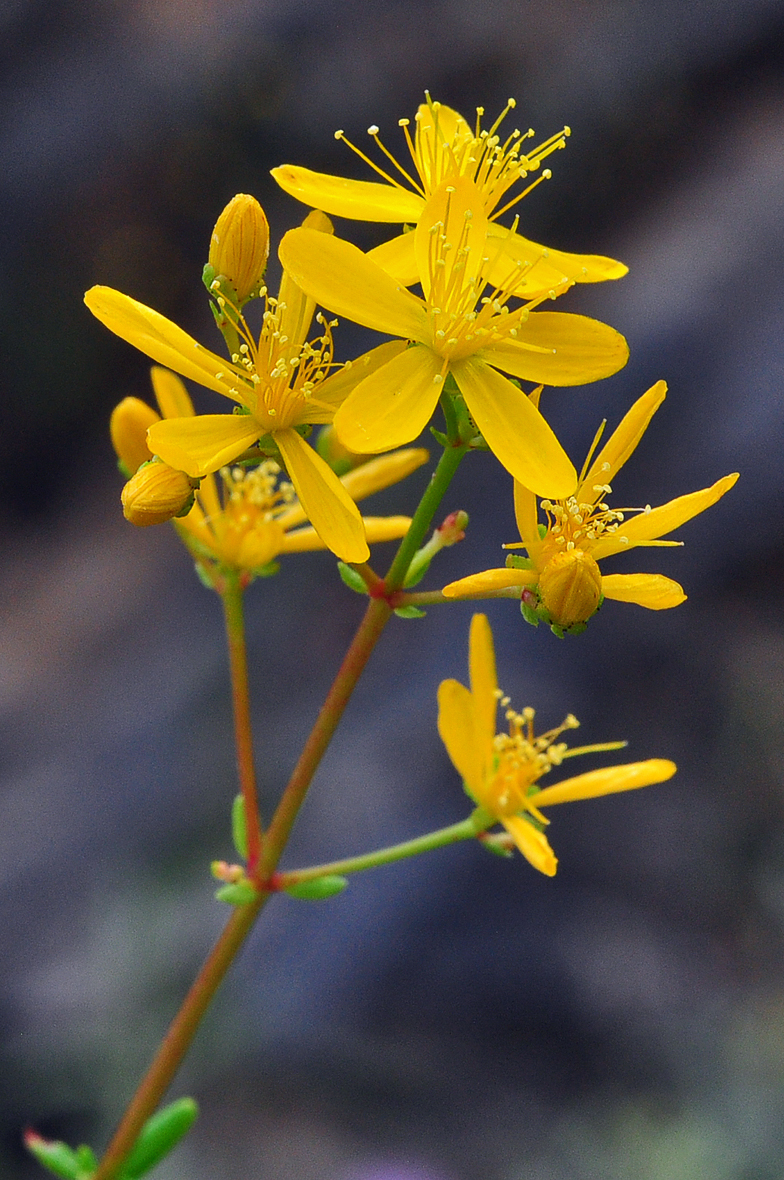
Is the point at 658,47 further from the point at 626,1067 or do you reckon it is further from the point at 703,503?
the point at 626,1067

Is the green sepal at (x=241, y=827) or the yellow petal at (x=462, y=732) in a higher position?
the yellow petal at (x=462, y=732)

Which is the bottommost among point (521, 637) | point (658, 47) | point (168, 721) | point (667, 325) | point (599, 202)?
point (168, 721)

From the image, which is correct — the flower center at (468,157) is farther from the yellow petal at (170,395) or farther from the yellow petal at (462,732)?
the yellow petal at (462,732)

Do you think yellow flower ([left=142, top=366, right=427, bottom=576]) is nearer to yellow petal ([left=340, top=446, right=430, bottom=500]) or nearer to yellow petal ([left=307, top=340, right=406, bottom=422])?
yellow petal ([left=340, top=446, right=430, bottom=500])

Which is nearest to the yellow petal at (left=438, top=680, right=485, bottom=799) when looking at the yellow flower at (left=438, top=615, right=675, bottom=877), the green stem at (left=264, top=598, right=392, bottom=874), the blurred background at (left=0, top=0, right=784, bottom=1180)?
the yellow flower at (left=438, top=615, right=675, bottom=877)

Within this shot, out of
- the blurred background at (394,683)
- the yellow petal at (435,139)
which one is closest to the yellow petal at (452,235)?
the yellow petal at (435,139)

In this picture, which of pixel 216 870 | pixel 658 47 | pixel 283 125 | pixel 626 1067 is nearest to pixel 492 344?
pixel 216 870

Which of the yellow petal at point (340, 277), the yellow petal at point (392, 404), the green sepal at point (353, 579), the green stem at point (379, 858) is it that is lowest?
the green stem at point (379, 858)
